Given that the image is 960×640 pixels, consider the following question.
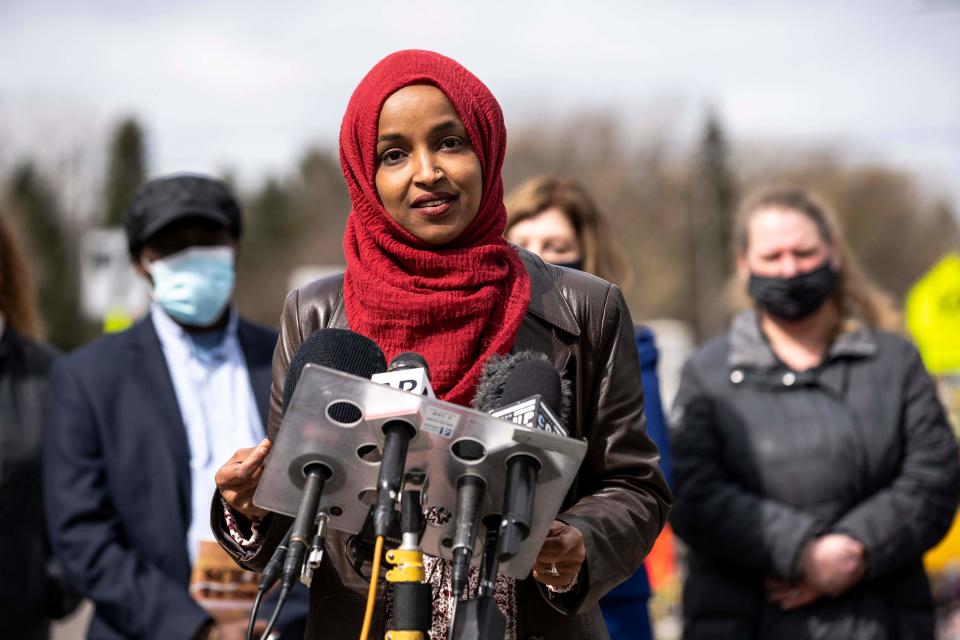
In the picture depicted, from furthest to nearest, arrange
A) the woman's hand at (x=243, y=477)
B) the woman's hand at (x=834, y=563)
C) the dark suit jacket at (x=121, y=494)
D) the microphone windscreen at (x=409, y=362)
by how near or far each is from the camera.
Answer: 1. the woman's hand at (x=834, y=563)
2. the dark suit jacket at (x=121, y=494)
3. the woman's hand at (x=243, y=477)
4. the microphone windscreen at (x=409, y=362)

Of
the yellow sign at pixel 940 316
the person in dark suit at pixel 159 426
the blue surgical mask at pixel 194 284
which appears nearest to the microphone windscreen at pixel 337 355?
the person in dark suit at pixel 159 426

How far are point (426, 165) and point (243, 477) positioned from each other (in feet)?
2.53

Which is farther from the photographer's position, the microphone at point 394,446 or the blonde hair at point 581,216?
the blonde hair at point 581,216

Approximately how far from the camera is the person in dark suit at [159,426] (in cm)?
444

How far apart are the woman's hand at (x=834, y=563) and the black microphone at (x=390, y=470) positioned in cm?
320

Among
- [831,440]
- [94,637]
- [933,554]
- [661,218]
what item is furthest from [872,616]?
[661,218]

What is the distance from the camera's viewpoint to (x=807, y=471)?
5.18 m

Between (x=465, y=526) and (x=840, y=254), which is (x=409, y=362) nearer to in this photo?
(x=465, y=526)

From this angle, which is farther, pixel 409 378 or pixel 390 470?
pixel 409 378

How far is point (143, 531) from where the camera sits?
4508 millimetres

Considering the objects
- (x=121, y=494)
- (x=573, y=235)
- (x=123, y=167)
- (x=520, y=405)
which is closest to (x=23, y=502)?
(x=121, y=494)

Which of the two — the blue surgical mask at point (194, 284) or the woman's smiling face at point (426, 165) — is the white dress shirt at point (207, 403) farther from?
the woman's smiling face at point (426, 165)

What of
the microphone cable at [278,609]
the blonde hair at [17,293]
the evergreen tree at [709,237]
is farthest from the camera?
the evergreen tree at [709,237]

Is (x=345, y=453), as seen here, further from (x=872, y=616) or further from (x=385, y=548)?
(x=872, y=616)
